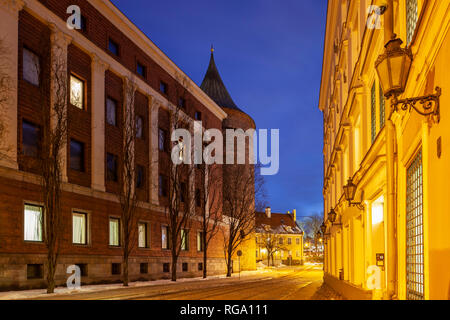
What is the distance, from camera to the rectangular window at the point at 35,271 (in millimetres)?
22263

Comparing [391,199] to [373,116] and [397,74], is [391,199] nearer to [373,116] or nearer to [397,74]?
[397,74]

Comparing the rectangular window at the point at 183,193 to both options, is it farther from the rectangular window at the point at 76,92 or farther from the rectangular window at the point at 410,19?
the rectangular window at the point at 410,19

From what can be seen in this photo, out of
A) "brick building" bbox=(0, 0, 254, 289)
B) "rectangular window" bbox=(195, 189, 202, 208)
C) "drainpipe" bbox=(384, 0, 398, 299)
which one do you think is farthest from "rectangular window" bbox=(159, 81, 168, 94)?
"drainpipe" bbox=(384, 0, 398, 299)

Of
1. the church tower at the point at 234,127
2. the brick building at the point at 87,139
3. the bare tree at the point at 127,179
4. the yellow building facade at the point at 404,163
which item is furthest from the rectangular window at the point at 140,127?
the yellow building facade at the point at 404,163

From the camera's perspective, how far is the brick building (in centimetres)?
2183

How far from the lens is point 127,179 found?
29812mm

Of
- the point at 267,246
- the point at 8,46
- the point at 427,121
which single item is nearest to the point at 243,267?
the point at 267,246

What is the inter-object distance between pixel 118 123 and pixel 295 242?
86.7 meters

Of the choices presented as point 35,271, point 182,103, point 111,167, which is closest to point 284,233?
point 182,103

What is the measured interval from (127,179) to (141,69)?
1001 centimetres

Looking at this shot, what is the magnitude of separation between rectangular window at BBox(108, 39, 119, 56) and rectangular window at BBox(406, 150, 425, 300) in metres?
26.3

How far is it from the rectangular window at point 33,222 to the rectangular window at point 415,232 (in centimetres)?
1749
